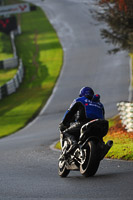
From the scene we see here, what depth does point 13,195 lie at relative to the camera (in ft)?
29.9

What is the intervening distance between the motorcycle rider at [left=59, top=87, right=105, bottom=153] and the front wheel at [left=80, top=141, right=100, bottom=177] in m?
0.46

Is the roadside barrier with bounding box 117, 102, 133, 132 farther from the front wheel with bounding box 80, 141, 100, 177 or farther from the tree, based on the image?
the front wheel with bounding box 80, 141, 100, 177

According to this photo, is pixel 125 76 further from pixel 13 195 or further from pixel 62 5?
pixel 62 5

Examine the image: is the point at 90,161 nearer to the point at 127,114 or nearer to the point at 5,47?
the point at 127,114

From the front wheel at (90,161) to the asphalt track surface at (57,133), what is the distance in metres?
0.19

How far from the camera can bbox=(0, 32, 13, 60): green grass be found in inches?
2088

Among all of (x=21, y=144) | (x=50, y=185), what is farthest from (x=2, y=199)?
(x=21, y=144)

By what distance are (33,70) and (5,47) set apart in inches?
391

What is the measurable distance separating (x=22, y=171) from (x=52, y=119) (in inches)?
726

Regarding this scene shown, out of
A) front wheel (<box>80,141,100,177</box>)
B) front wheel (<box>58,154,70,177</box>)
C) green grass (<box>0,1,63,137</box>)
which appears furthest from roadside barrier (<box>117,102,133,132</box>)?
front wheel (<box>80,141,100,177</box>)

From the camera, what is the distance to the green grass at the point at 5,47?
53.0 m

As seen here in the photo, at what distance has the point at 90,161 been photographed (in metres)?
10.2

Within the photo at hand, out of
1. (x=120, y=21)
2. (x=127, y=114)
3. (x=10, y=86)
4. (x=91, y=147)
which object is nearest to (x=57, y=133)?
(x=127, y=114)

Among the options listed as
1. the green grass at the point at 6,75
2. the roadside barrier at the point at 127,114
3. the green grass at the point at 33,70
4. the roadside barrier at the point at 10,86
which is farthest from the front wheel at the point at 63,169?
the green grass at the point at 6,75
